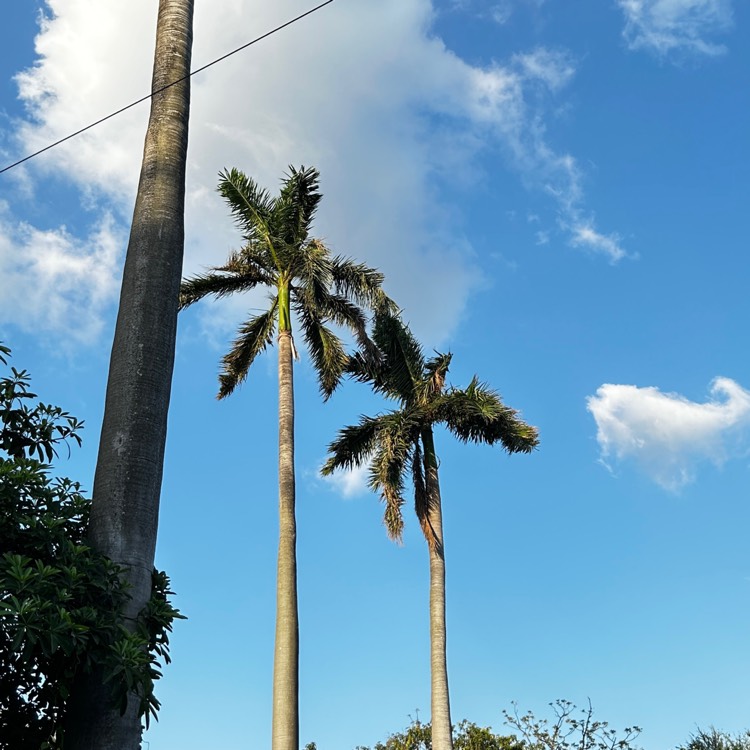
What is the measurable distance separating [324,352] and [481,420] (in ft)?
14.9

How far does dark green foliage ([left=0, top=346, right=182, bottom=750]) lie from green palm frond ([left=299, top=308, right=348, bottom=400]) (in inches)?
576

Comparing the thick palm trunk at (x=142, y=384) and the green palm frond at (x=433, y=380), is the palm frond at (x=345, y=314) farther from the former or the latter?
the thick palm trunk at (x=142, y=384)

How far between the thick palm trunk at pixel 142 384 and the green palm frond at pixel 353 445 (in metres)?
16.5

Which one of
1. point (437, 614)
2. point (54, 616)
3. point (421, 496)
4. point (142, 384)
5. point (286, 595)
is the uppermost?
point (421, 496)

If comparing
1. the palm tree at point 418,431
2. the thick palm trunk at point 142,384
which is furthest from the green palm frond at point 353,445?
the thick palm trunk at point 142,384

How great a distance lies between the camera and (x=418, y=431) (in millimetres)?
25875

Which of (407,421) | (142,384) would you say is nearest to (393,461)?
(407,421)

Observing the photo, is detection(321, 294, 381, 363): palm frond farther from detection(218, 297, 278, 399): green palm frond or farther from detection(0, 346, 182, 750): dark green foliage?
detection(0, 346, 182, 750): dark green foliage

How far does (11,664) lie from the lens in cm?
790

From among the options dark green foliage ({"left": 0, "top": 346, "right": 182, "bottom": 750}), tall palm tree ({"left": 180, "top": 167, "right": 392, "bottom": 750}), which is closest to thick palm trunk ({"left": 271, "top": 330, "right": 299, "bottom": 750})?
tall palm tree ({"left": 180, "top": 167, "right": 392, "bottom": 750})

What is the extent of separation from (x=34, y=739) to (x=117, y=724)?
1.77 m

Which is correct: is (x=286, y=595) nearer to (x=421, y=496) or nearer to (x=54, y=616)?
(x=421, y=496)

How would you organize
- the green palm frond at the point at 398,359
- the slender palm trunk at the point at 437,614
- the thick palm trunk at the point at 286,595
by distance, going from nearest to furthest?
the thick palm trunk at the point at 286,595 < the slender palm trunk at the point at 437,614 < the green palm frond at the point at 398,359

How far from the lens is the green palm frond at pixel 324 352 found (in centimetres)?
2367
